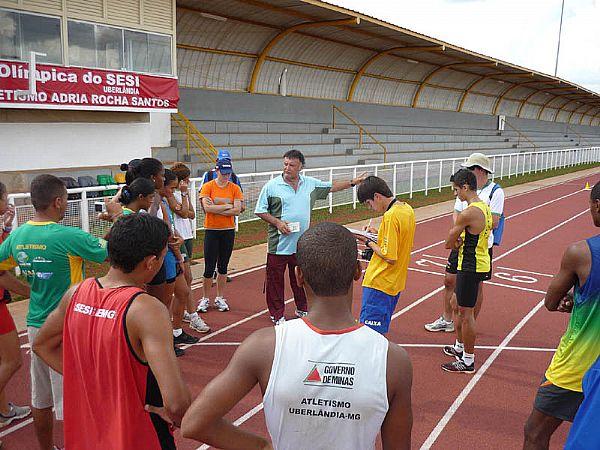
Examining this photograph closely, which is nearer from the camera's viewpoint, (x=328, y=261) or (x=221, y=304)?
(x=328, y=261)

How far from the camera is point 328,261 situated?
199 cm

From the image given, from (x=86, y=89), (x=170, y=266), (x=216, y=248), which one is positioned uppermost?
(x=86, y=89)

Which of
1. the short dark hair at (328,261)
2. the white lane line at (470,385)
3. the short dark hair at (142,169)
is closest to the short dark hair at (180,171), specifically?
the short dark hair at (142,169)

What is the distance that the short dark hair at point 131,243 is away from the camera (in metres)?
2.48

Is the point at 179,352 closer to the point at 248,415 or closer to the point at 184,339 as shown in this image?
the point at 184,339

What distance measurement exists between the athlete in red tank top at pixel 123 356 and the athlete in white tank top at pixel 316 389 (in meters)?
0.41

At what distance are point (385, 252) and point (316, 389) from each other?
2858 mm

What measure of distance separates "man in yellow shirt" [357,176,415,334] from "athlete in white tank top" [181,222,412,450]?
2676 mm

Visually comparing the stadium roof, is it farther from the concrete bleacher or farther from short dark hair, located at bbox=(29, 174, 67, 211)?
short dark hair, located at bbox=(29, 174, 67, 211)

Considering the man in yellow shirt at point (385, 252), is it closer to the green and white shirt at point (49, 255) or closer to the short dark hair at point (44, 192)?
the green and white shirt at point (49, 255)

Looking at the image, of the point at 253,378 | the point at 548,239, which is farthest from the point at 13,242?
the point at 548,239

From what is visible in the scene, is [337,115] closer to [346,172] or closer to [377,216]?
[346,172]

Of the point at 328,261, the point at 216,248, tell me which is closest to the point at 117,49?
the point at 216,248

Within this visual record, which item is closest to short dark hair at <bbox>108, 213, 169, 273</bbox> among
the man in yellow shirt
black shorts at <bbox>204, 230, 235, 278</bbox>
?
the man in yellow shirt
